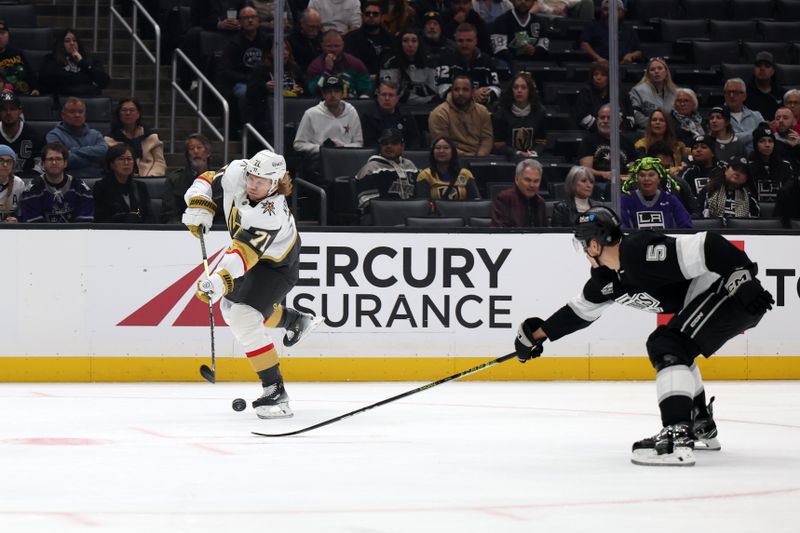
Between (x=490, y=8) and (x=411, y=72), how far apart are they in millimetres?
1592

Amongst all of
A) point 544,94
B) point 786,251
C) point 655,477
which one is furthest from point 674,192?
point 655,477

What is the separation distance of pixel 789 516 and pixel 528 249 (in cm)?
577

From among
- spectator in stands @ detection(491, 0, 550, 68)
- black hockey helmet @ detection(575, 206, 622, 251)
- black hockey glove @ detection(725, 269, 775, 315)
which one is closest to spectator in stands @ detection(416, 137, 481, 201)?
spectator in stands @ detection(491, 0, 550, 68)

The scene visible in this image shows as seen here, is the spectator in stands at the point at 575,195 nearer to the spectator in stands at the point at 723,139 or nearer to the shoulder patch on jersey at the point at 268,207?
the spectator in stands at the point at 723,139

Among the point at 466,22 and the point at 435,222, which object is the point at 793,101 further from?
the point at 435,222

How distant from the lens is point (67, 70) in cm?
1123

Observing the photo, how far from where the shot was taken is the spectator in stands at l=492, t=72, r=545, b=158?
38.7ft

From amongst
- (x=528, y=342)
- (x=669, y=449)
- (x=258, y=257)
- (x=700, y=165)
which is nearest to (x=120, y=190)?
(x=258, y=257)

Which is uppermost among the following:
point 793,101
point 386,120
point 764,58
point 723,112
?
point 764,58

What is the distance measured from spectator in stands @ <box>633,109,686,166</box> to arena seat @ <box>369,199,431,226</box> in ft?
7.37

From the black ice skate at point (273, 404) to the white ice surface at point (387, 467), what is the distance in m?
0.09

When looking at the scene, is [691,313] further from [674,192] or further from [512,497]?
[674,192]

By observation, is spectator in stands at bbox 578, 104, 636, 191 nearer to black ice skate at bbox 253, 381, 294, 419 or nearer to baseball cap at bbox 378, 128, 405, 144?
baseball cap at bbox 378, 128, 405, 144

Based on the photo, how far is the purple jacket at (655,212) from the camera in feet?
32.8
